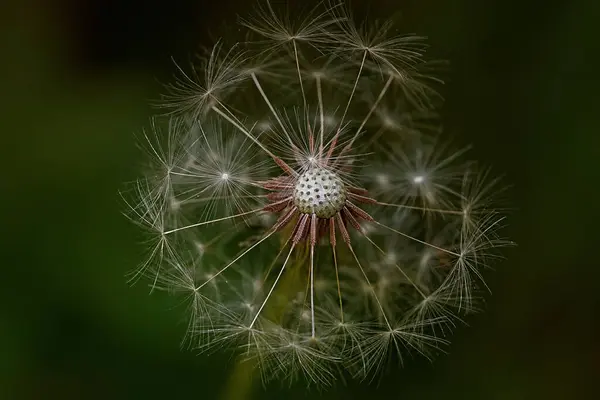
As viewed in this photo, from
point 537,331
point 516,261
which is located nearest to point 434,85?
point 516,261

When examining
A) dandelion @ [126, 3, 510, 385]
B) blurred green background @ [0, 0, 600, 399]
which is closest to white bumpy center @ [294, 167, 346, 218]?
dandelion @ [126, 3, 510, 385]

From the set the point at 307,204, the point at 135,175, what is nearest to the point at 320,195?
the point at 307,204

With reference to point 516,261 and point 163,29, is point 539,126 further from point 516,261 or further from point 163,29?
point 163,29

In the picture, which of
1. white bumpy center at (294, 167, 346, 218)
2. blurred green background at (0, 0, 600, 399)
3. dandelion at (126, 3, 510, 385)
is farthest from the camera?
blurred green background at (0, 0, 600, 399)

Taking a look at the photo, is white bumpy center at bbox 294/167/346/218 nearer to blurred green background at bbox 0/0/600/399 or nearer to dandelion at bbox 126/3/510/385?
dandelion at bbox 126/3/510/385

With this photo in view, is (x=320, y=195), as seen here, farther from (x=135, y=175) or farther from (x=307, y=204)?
(x=135, y=175)

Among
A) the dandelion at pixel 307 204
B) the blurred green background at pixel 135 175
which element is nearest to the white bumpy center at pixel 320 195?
the dandelion at pixel 307 204
